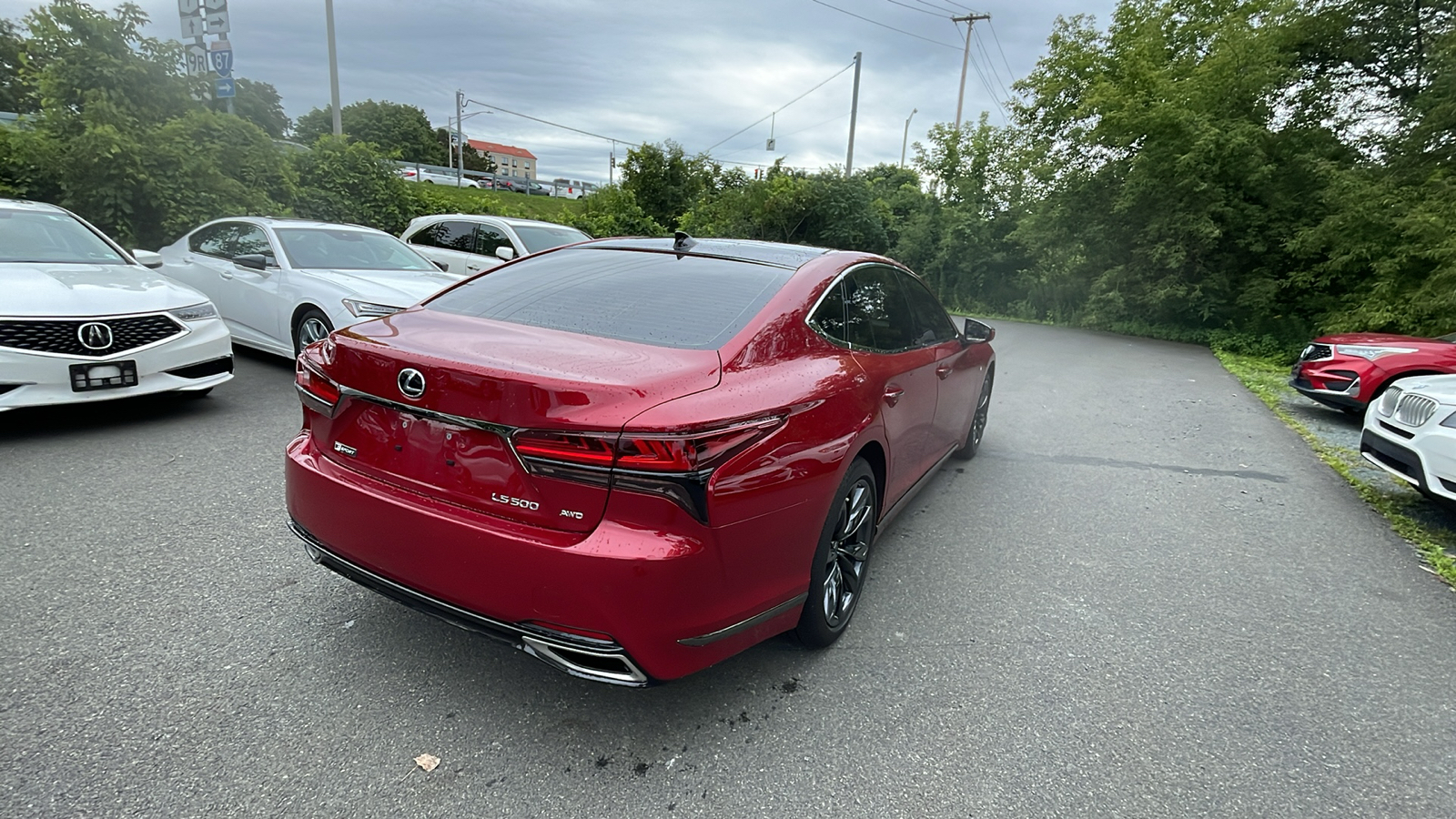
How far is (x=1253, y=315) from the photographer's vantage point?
16.0 m

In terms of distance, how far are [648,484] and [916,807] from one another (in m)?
1.20

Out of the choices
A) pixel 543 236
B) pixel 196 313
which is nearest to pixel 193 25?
pixel 543 236

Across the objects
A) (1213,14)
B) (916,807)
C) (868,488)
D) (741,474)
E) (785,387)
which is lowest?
(916,807)

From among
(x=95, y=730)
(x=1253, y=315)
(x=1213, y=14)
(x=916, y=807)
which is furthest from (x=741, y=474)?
(x=1213, y=14)

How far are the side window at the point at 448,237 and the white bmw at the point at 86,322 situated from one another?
4848mm

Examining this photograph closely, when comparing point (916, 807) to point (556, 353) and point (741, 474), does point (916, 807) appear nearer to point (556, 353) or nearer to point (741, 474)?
point (741, 474)

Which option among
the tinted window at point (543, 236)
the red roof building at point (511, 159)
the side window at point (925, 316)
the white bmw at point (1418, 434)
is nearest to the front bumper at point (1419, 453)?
the white bmw at point (1418, 434)

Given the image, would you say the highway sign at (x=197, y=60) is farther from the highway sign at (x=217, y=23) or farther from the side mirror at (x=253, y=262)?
the side mirror at (x=253, y=262)

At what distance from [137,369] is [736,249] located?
4.08m

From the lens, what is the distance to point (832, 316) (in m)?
3.20

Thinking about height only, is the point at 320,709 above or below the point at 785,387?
below

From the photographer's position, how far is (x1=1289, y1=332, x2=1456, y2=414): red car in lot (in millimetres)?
7383

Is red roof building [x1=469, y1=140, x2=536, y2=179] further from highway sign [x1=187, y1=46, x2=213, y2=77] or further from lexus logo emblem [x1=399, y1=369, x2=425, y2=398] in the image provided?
lexus logo emblem [x1=399, y1=369, x2=425, y2=398]

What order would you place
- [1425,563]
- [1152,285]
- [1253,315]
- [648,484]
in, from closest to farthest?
1. [648,484]
2. [1425,563]
3. [1253,315]
4. [1152,285]
